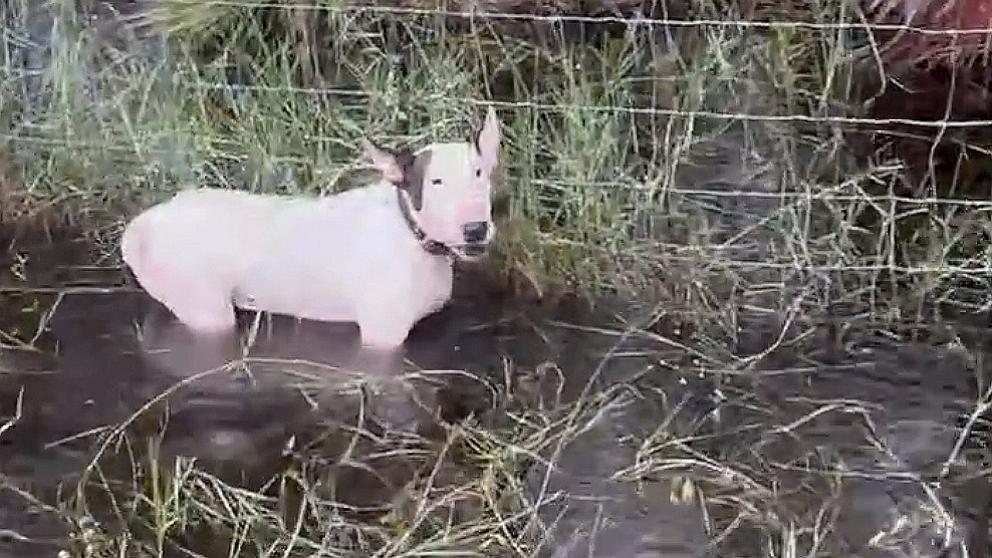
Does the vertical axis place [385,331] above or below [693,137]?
below

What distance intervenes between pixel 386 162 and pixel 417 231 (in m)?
0.05

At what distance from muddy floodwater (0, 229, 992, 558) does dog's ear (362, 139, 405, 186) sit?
85mm

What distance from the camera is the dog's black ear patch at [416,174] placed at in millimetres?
752

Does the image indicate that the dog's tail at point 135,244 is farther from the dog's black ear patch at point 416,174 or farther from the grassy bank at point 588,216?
the dog's black ear patch at point 416,174

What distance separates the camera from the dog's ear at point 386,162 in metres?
0.76

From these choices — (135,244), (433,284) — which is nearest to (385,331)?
(433,284)

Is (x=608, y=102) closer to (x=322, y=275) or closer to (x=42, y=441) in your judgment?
(x=322, y=275)

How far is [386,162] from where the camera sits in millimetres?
759

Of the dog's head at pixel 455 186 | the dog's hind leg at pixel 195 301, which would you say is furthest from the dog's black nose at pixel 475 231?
the dog's hind leg at pixel 195 301

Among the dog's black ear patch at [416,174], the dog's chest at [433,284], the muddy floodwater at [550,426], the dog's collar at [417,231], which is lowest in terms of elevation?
the muddy floodwater at [550,426]

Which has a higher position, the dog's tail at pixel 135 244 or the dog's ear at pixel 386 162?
the dog's ear at pixel 386 162

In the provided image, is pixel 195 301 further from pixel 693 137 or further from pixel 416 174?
pixel 693 137

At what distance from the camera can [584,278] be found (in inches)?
30.0

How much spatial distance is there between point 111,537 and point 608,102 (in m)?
0.40
